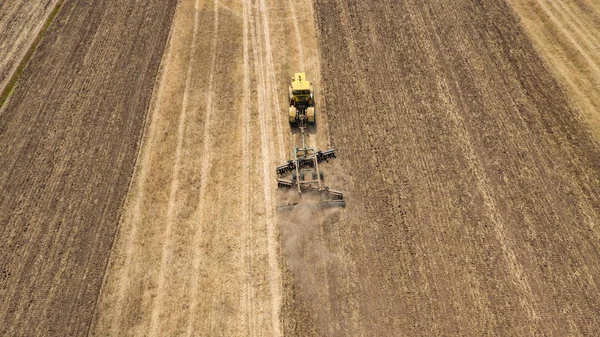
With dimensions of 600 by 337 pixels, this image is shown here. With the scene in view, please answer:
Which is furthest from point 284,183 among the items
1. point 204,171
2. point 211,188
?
point 204,171

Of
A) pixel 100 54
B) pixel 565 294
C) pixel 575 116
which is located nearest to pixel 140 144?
pixel 100 54

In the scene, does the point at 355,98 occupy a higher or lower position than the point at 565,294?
higher

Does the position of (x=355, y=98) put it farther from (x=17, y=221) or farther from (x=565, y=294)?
(x=17, y=221)

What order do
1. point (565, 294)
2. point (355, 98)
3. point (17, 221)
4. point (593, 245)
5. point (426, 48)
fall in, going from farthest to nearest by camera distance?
point (426, 48) < point (355, 98) < point (17, 221) < point (593, 245) < point (565, 294)

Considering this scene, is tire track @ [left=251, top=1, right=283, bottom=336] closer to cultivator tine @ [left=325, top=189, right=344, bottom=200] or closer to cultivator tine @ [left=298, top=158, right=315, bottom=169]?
cultivator tine @ [left=298, top=158, right=315, bottom=169]

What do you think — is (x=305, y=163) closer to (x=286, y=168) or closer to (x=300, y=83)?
(x=286, y=168)

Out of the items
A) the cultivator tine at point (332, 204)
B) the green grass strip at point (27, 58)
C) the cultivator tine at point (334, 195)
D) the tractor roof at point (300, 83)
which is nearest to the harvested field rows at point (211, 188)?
the tractor roof at point (300, 83)
